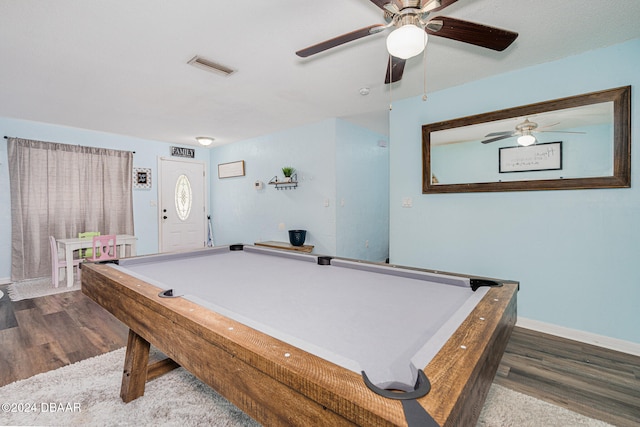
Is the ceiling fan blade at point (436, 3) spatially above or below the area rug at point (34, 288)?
above

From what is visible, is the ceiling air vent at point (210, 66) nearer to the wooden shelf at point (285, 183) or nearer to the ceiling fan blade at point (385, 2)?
the ceiling fan blade at point (385, 2)

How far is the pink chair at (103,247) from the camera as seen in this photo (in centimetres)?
375

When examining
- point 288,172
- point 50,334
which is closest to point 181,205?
point 288,172

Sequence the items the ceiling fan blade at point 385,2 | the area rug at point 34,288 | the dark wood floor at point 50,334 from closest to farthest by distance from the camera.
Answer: the ceiling fan blade at point 385,2
the dark wood floor at point 50,334
the area rug at point 34,288

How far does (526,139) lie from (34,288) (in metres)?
5.87

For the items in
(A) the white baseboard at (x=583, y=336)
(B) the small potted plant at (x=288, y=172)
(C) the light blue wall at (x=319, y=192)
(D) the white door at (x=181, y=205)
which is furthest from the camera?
(D) the white door at (x=181, y=205)

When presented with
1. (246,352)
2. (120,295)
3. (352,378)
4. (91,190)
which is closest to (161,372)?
(120,295)

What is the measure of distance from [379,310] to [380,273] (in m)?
0.59

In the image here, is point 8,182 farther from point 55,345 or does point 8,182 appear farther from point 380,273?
point 380,273

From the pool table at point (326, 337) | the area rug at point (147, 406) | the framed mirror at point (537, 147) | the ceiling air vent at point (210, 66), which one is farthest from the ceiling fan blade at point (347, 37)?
the area rug at point (147, 406)

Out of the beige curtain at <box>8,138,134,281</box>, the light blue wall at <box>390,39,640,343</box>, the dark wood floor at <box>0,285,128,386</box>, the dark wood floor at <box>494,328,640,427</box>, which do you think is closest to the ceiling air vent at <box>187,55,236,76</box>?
the light blue wall at <box>390,39,640,343</box>

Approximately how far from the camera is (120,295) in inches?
53.3

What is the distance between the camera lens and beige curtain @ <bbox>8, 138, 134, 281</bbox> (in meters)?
4.03

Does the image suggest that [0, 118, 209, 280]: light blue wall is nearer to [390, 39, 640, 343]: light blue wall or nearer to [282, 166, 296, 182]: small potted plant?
[282, 166, 296, 182]: small potted plant
